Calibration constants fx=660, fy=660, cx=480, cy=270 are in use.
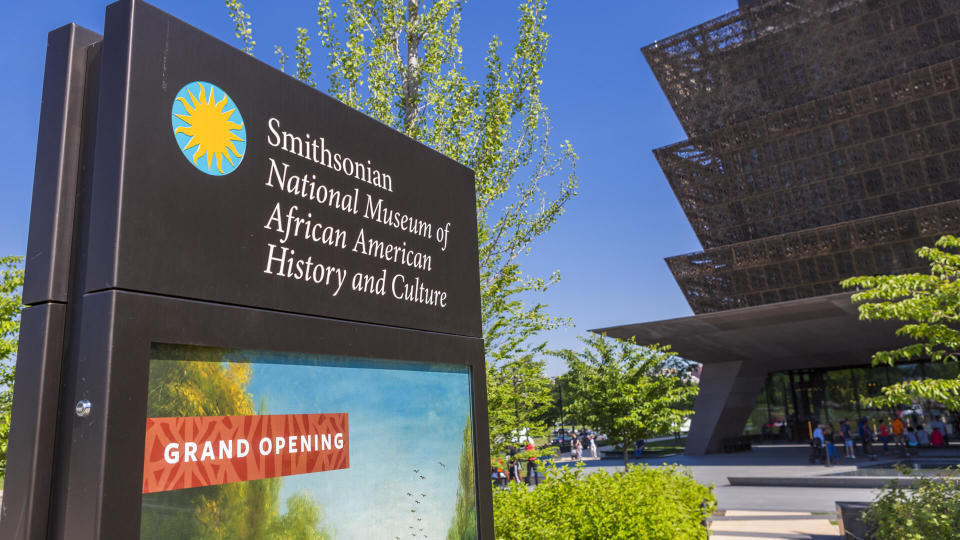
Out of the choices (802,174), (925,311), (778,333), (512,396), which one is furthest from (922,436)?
(512,396)

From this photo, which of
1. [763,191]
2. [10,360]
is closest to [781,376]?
[763,191]

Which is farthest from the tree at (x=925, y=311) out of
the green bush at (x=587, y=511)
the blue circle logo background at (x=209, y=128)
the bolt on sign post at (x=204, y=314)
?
the blue circle logo background at (x=209, y=128)

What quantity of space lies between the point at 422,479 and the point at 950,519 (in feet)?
27.0

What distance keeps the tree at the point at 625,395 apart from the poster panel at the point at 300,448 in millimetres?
18134

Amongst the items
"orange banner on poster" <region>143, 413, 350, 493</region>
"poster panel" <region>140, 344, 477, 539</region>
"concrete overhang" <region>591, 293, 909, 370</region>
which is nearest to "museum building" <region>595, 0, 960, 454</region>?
"concrete overhang" <region>591, 293, 909, 370</region>

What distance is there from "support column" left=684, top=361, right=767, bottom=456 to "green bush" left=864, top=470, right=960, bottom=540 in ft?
100

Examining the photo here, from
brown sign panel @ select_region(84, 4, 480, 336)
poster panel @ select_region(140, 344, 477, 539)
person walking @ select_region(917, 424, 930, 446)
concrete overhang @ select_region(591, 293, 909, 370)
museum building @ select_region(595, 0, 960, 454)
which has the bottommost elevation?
person walking @ select_region(917, 424, 930, 446)

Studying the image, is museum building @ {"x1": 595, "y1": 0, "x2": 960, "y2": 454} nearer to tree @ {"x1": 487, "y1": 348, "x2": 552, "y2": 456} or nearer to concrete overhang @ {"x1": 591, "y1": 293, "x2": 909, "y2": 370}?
concrete overhang @ {"x1": 591, "y1": 293, "x2": 909, "y2": 370}

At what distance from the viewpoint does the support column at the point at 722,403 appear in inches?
1543

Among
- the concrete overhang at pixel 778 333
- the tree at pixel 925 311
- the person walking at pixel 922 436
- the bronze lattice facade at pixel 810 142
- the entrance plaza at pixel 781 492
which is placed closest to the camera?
the tree at pixel 925 311

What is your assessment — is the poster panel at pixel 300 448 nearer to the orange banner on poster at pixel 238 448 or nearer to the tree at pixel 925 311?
the orange banner on poster at pixel 238 448

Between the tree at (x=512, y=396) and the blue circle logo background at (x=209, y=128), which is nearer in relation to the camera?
the blue circle logo background at (x=209, y=128)

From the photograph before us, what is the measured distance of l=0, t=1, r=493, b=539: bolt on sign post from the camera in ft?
6.81

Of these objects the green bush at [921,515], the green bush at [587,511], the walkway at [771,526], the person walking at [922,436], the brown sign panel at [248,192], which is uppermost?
the brown sign panel at [248,192]
